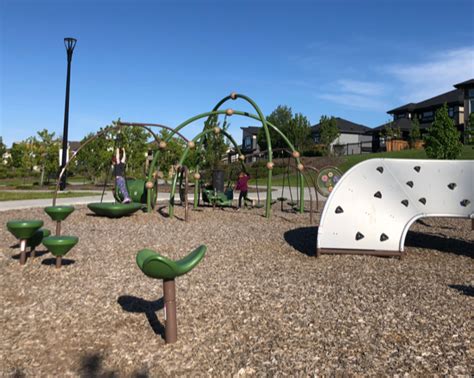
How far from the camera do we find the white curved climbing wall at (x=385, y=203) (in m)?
6.83

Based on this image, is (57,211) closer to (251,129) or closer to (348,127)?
(348,127)

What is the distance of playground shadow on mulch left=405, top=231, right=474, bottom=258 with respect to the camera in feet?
25.4

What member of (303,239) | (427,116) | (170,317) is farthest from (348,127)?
(170,317)

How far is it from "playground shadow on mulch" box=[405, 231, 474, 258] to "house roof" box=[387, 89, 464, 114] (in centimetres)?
5176

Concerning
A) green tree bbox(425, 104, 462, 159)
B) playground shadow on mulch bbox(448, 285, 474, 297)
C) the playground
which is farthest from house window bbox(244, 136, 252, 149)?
playground shadow on mulch bbox(448, 285, 474, 297)

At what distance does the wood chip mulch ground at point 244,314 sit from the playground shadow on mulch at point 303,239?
0.09 m

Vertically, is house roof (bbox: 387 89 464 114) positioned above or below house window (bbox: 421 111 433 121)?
above

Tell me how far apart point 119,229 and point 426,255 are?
6.13m

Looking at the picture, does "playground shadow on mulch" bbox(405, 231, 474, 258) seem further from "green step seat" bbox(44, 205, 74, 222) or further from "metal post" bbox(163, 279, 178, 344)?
"green step seat" bbox(44, 205, 74, 222)

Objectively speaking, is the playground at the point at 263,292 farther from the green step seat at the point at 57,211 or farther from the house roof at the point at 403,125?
the house roof at the point at 403,125

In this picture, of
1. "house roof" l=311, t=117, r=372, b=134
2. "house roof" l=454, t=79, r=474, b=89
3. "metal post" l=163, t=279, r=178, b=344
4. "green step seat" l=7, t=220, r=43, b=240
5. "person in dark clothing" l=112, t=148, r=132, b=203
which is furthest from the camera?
"house roof" l=311, t=117, r=372, b=134

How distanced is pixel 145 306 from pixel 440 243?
614cm

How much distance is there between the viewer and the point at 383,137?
5441 cm

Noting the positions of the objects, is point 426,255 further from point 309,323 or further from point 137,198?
point 137,198
